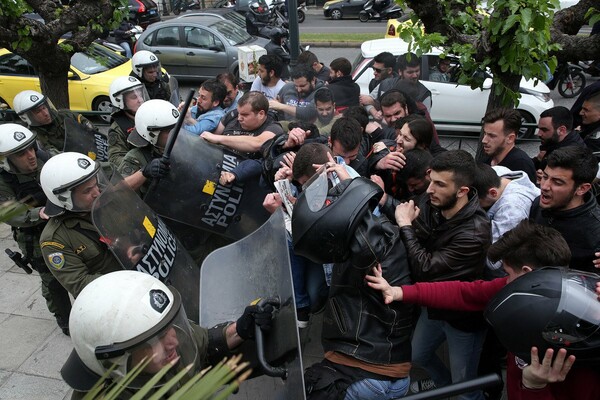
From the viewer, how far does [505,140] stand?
372 cm

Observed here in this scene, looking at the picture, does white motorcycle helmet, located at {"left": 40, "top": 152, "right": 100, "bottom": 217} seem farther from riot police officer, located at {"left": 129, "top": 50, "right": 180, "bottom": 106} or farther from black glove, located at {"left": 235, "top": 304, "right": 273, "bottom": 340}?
riot police officer, located at {"left": 129, "top": 50, "right": 180, "bottom": 106}

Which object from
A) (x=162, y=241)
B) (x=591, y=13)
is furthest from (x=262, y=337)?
(x=591, y=13)

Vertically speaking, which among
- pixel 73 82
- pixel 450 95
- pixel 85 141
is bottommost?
pixel 73 82

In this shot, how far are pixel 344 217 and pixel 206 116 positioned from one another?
10.6ft

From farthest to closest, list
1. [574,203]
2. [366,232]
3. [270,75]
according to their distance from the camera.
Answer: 1. [270,75]
2. [574,203]
3. [366,232]

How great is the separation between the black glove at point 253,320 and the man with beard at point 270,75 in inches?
171

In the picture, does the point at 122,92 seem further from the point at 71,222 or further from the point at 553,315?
the point at 553,315

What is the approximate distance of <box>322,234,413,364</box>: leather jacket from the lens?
217 cm

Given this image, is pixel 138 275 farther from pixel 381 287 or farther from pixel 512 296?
pixel 512 296

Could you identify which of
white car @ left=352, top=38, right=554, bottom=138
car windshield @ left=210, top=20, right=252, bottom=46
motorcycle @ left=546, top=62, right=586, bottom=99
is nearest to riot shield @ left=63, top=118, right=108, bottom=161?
white car @ left=352, top=38, right=554, bottom=138

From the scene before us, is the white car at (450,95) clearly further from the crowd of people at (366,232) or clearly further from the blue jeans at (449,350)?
the blue jeans at (449,350)

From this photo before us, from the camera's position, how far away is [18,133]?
12.5 feet

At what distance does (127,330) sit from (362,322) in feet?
3.16

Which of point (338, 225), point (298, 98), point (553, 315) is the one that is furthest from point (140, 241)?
point (298, 98)
